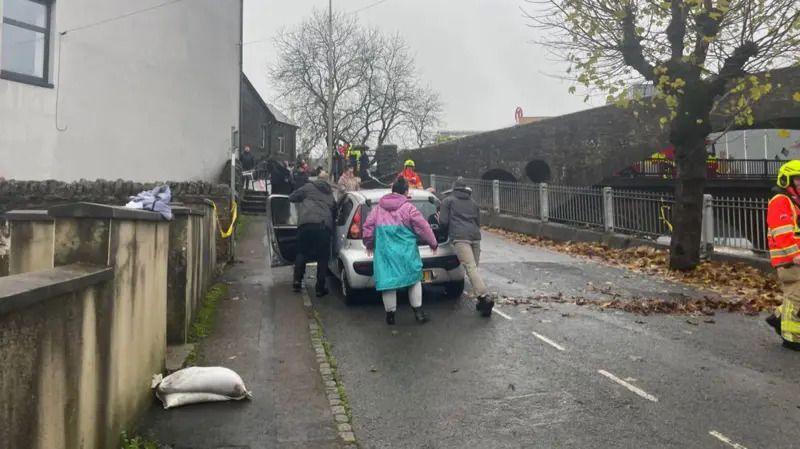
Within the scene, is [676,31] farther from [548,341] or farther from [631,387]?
[631,387]

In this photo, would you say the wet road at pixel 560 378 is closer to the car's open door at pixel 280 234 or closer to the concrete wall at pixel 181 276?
the car's open door at pixel 280 234

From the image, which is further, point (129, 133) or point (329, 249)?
point (129, 133)

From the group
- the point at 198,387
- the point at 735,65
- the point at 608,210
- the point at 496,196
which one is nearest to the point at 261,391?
the point at 198,387

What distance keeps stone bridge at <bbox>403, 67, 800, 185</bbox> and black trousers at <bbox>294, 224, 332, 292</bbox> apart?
53.8 ft

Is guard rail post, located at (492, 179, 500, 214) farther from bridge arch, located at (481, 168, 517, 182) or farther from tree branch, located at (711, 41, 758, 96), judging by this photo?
tree branch, located at (711, 41, 758, 96)

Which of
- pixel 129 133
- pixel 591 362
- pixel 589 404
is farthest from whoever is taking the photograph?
pixel 129 133

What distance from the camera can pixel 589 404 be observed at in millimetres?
4855

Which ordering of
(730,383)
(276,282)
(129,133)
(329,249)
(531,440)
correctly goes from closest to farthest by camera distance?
(531,440)
(730,383)
(329,249)
(276,282)
(129,133)

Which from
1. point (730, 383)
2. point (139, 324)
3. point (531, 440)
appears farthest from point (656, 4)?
point (139, 324)

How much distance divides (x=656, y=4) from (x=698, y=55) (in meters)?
1.15

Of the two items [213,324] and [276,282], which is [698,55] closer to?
[276,282]

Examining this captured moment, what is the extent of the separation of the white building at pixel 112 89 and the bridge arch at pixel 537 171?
12.6m

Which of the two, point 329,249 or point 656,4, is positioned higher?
point 656,4

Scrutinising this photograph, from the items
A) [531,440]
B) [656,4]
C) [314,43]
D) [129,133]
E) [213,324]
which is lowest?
[531,440]
